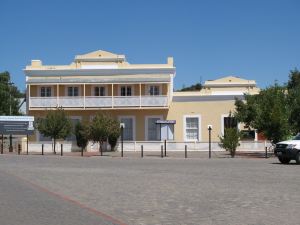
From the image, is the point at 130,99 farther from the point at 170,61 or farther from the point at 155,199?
the point at 155,199

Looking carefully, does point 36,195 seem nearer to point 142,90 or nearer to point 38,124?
point 38,124

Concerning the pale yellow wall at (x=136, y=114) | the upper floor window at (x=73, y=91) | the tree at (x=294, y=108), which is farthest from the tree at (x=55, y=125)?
the tree at (x=294, y=108)

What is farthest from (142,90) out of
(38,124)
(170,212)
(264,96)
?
(170,212)

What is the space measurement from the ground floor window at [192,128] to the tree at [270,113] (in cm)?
927

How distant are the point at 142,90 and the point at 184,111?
4.43m

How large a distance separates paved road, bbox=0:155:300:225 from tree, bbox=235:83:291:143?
18.0 m

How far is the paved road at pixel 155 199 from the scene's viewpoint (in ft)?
36.7

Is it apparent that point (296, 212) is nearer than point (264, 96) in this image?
Yes

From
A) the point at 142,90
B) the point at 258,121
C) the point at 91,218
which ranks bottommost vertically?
the point at 91,218

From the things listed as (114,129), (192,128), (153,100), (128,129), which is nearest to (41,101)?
(128,129)

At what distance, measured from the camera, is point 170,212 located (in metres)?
12.0

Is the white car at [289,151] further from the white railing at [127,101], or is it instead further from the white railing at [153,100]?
the white railing at [127,101]

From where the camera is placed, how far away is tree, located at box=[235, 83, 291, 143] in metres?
39.8

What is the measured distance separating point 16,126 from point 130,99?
1044 centimetres
